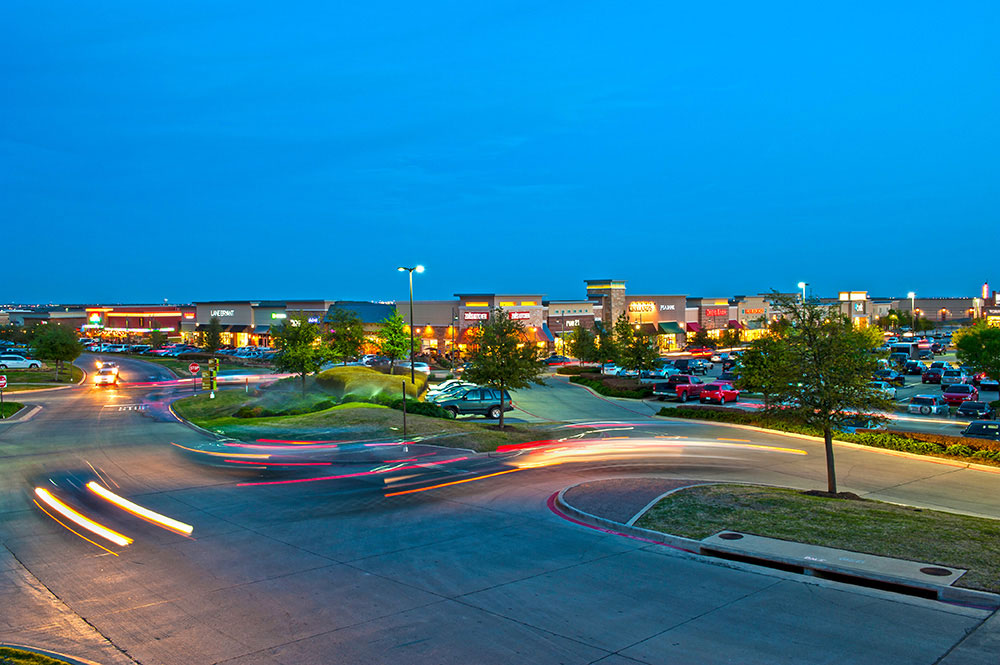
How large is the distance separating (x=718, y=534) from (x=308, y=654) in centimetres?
812

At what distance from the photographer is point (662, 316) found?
317 ft

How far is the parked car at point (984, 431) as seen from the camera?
2681 cm

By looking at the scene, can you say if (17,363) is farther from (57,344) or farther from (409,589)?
(409,589)

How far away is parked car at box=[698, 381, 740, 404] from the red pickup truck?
1.01 metres

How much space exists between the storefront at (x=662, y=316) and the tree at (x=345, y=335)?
39210 millimetres

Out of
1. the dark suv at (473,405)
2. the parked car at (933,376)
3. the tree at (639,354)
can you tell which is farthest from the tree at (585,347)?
the dark suv at (473,405)

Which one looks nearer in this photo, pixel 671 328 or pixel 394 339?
pixel 394 339

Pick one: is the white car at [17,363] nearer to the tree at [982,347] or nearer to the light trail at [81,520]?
the light trail at [81,520]

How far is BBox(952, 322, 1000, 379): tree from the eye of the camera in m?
35.9

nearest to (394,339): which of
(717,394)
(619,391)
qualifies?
(619,391)

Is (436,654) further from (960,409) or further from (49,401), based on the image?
(49,401)

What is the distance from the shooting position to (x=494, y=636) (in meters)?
8.73

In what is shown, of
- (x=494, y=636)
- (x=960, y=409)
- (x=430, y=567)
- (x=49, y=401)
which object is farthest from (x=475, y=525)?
(x=49, y=401)

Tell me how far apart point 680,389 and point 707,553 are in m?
33.0
